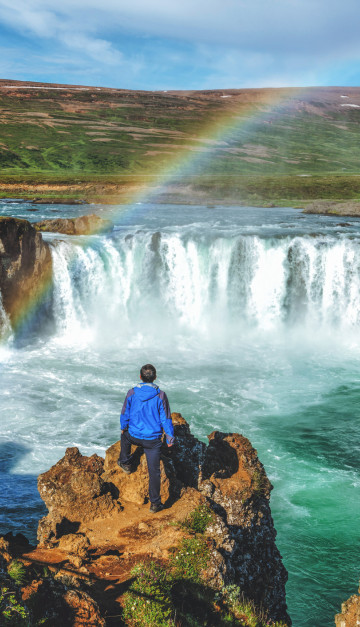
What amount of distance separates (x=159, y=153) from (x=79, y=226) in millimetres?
96308

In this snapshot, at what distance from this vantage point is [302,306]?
36406 millimetres

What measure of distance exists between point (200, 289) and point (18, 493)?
76.5 ft

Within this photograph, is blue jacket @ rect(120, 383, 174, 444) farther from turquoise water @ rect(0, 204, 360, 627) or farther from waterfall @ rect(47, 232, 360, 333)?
waterfall @ rect(47, 232, 360, 333)

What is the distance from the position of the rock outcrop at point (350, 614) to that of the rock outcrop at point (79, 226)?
112 ft

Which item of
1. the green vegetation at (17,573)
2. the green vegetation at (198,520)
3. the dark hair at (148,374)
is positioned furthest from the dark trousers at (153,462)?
the green vegetation at (17,573)

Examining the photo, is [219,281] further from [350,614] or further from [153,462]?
[350,614]

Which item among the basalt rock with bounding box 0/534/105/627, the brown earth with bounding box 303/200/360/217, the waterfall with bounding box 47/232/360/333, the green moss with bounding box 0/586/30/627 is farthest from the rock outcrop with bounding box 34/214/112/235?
the green moss with bounding box 0/586/30/627

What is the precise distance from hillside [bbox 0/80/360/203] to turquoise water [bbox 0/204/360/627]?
2902 centimetres

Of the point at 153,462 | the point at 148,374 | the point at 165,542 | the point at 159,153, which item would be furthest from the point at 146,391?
the point at 159,153

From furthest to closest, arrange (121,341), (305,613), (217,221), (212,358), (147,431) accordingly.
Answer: (217,221) → (121,341) → (212,358) → (305,613) → (147,431)

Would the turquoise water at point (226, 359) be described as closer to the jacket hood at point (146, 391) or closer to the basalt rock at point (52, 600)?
the jacket hood at point (146, 391)

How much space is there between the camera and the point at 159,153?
426 feet

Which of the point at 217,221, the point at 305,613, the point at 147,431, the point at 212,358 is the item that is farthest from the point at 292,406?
the point at 217,221

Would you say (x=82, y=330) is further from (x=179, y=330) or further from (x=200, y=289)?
(x=200, y=289)
